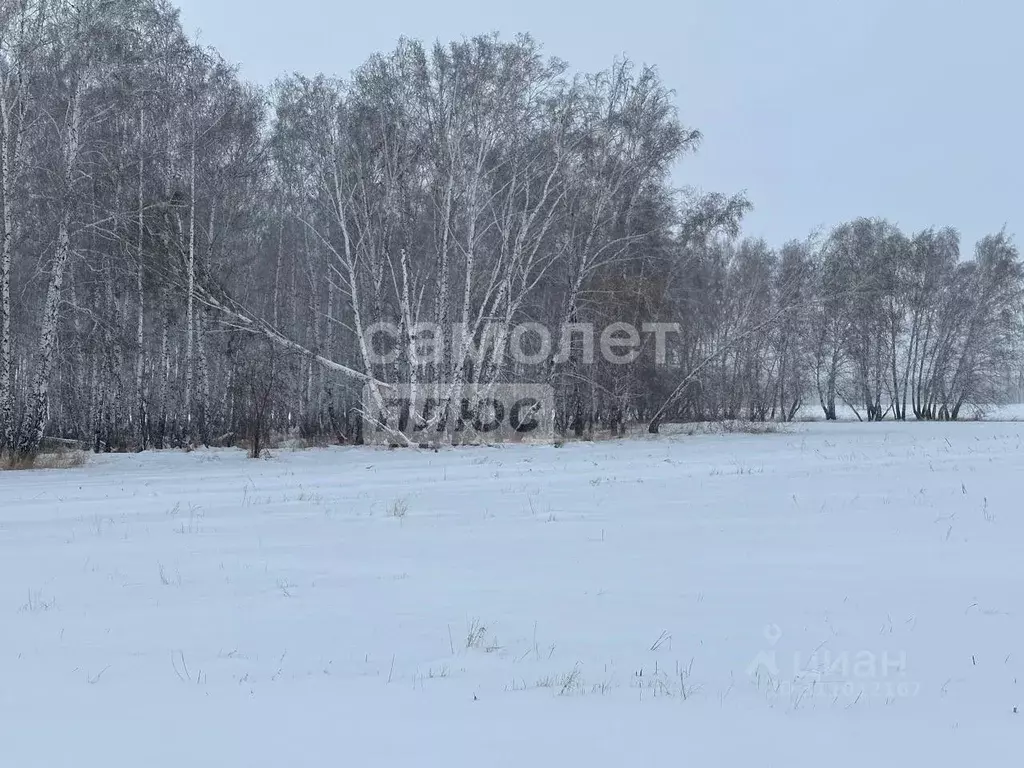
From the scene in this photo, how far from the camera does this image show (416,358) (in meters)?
18.2

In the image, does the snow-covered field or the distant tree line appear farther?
the distant tree line

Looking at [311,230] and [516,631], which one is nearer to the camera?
[516,631]

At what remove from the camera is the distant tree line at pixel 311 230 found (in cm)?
1547

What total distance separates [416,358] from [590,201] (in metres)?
6.95

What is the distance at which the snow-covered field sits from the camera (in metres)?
3.12

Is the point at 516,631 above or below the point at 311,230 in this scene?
below

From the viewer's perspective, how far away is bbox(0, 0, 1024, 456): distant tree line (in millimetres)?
15469

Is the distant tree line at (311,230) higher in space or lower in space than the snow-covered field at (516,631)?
higher

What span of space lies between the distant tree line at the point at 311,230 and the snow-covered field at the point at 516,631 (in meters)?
8.71

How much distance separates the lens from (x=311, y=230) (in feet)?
71.6

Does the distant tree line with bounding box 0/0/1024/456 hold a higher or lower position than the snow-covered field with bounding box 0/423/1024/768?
higher

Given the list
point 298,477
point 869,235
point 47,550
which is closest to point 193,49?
point 298,477

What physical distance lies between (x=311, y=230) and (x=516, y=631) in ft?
62.4

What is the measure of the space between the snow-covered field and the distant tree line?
8.71 meters
